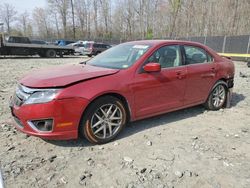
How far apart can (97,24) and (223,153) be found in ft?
195

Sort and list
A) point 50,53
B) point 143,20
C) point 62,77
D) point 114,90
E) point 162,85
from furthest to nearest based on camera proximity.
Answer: point 143,20
point 50,53
point 162,85
point 114,90
point 62,77

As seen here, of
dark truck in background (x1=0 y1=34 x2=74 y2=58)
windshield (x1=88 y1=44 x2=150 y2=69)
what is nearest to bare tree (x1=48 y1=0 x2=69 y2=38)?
dark truck in background (x1=0 y1=34 x2=74 y2=58)

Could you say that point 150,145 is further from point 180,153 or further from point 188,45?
point 188,45

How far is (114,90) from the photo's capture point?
3.57 m

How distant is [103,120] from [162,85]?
4.11 feet

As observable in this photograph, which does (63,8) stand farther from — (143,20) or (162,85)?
(162,85)

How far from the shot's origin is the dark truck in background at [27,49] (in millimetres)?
18312

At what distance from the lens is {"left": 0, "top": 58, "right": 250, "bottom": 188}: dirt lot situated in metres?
2.81

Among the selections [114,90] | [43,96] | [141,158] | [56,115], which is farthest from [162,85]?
[43,96]

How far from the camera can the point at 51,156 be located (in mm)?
3275

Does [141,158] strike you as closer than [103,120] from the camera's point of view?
Yes

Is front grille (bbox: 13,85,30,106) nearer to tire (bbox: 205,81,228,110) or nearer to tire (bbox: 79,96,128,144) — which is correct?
tire (bbox: 79,96,128,144)

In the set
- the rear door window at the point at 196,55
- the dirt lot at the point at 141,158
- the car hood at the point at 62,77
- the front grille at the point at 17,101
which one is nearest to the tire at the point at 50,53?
the dirt lot at the point at 141,158

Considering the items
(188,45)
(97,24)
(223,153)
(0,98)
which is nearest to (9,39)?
(0,98)
